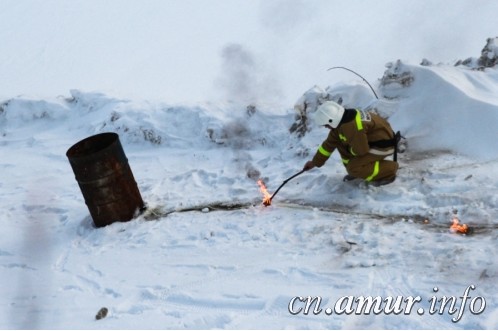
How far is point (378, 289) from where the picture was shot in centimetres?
346

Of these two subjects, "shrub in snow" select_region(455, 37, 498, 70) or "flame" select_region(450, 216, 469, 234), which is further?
"shrub in snow" select_region(455, 37, 498, 70)

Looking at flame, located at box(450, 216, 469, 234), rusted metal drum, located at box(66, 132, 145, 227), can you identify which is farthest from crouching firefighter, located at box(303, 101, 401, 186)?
rusted metal drum, located at box(66, 132, 145, 227)

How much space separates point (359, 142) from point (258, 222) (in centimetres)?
138

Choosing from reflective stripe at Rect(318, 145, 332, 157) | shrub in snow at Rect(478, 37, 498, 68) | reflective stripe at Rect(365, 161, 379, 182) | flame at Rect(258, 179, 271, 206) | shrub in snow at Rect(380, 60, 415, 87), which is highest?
shrub in snow at Rect(478, 37, 498, 68)

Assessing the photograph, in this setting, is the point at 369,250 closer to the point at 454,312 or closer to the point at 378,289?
the point at 378,289

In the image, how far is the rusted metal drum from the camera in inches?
197

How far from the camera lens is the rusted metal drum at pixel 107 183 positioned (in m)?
5.01

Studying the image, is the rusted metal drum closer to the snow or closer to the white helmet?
the snow

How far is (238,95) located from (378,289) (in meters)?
8.04

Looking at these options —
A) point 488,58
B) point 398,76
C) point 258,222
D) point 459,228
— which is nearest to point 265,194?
point 258,222

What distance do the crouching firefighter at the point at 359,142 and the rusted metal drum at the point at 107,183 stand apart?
2.11m

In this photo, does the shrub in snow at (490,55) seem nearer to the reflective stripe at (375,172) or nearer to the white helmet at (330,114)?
the reflective stripe at (375,172)

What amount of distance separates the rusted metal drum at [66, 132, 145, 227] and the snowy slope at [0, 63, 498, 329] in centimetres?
18

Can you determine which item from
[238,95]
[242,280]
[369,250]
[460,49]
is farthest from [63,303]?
[460,49]
